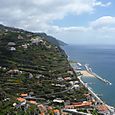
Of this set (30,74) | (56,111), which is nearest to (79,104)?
(56,111)

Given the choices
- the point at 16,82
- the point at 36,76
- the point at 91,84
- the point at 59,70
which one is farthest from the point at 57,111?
the point at 91,84

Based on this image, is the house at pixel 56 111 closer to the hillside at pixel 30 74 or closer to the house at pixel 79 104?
the hillside at pixel 30 74

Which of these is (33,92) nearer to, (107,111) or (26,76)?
(26,76)

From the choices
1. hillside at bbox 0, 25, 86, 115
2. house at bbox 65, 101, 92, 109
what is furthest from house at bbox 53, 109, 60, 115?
house at bbox 65, 101, 92, 109

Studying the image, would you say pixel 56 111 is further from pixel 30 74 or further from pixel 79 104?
pixel 30 74

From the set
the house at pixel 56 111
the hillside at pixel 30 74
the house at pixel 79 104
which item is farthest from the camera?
the hillside at pixel 30 74

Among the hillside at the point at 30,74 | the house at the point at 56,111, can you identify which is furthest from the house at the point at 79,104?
the house at the point at 56,111

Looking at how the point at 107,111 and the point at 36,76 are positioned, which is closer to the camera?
the point at 107,111

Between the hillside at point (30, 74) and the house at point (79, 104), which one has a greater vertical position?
the hillside at point (30, 74)

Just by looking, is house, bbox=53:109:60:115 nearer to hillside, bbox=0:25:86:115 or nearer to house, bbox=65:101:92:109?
hillside, bbox=0:25:86:115
